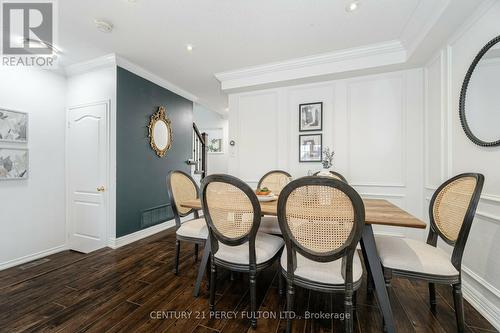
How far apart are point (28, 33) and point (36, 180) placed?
5.91 feet

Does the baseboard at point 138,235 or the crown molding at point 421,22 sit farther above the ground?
the crown molding at point 421,22

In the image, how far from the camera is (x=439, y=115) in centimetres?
230

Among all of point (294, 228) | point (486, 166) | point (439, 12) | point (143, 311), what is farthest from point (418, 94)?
point (143, 311)

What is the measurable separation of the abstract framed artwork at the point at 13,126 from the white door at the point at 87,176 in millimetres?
494

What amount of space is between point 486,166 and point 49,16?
4.15 metres

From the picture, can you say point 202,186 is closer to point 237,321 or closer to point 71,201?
point 237,321

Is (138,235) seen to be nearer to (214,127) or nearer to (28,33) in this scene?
(28,33)

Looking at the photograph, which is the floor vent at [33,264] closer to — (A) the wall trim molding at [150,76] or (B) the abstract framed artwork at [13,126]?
(B) the abstract framed artwork at [13,126]

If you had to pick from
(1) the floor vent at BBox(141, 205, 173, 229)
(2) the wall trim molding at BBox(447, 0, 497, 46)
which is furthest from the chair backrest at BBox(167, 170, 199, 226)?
(2) the wall trim molding at BBox(447, 0, 497, 46)

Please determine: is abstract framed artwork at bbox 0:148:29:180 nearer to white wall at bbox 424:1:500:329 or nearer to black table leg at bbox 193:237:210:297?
black table leg at bbox 193:237:210:297

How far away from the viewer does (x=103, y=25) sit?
2.15 meters

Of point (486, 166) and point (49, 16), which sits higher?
point (49, 16)

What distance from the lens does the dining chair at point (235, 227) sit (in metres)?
1.43

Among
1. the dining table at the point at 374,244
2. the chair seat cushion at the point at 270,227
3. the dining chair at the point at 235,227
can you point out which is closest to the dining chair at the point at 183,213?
the dining chair at the point at 235,227
